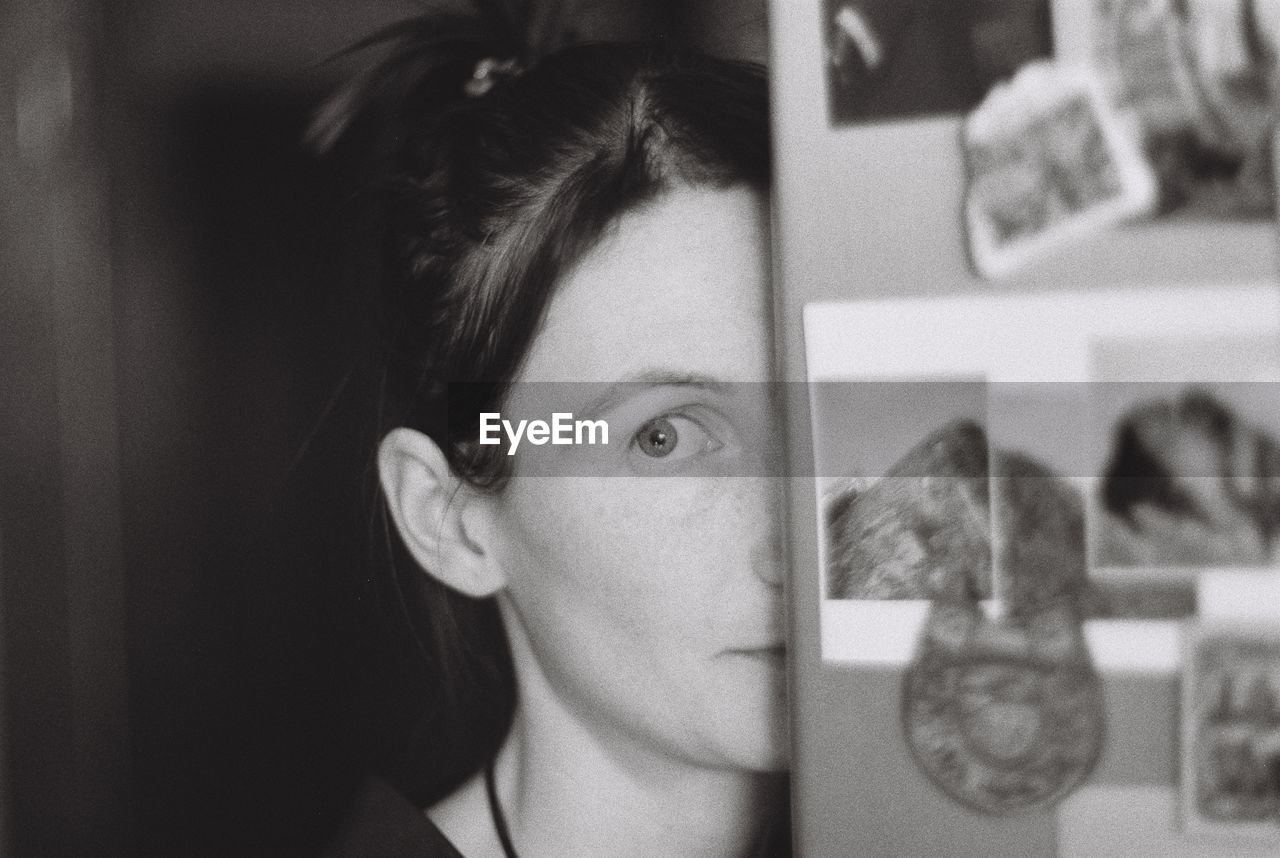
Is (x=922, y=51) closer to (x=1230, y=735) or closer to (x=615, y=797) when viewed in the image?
(x=1230, y=735)

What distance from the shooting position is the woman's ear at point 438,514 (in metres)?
0.87

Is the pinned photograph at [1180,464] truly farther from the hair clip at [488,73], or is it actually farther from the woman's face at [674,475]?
the hair clip at [488,73]

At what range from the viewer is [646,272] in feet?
2.59

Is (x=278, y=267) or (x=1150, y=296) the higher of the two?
(x=278, y=267)

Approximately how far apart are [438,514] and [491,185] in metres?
0.28

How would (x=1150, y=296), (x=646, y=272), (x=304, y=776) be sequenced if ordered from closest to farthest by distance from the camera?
(x=1150, y=296) < (x=646, y=272) < (x=304, y=776)

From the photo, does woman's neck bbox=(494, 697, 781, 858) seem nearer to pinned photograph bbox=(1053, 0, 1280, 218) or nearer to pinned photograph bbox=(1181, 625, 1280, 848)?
pinned photograph bbox=(1181, 625, 1280, 848)

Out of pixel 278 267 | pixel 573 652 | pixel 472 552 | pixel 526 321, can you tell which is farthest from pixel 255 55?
pixel 573 652

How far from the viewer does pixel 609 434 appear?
80 centimetres

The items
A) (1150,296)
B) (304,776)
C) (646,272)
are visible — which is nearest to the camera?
(1150,296)

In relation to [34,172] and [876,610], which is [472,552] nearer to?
[876,610]

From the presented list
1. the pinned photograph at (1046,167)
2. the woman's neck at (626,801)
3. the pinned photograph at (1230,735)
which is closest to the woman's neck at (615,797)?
the woman's neck at (626,801)

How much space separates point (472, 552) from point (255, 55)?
1.67 ft

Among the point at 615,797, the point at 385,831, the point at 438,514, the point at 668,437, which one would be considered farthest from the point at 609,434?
the point at 385,831
